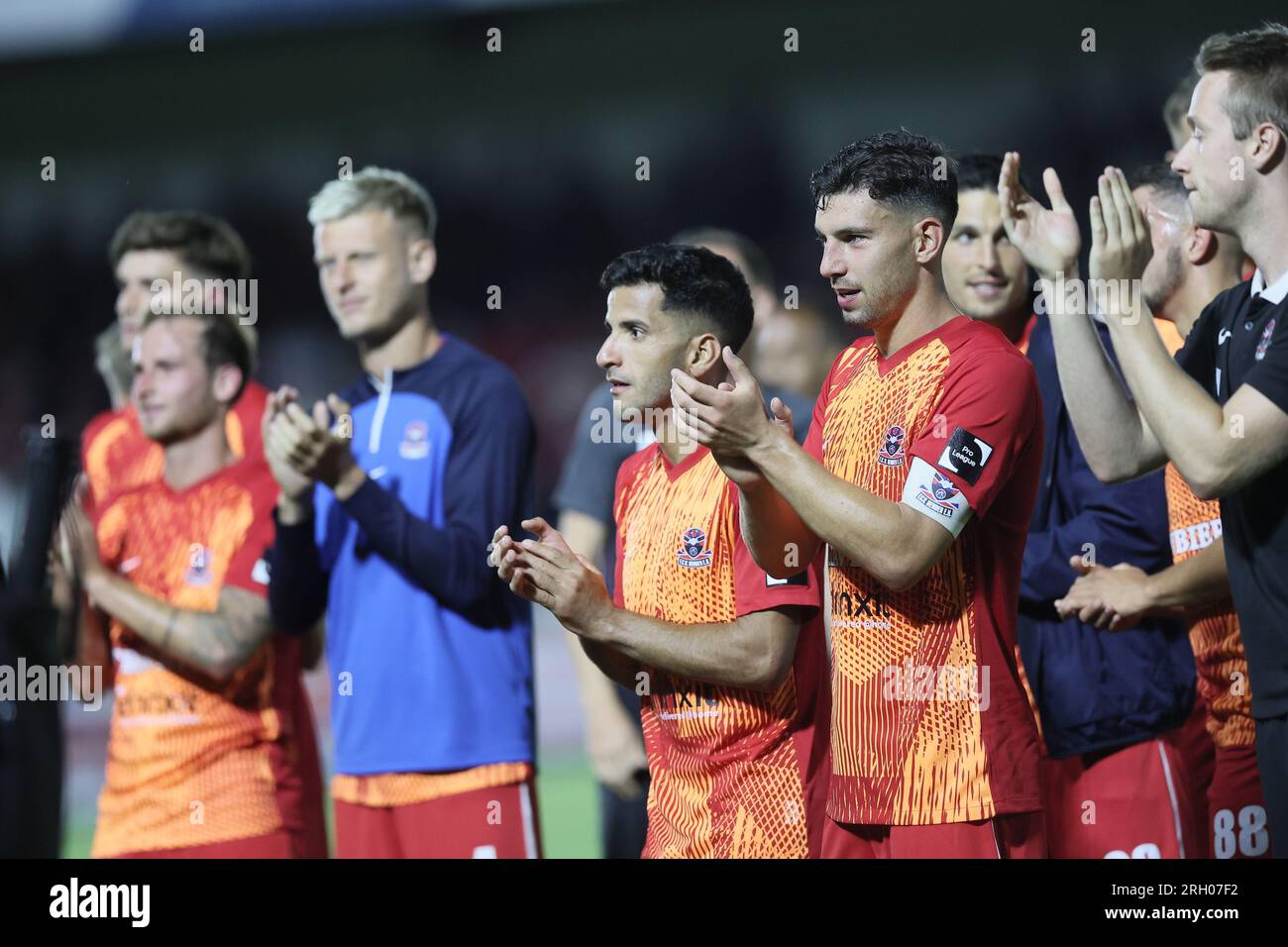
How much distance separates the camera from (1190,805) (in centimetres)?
338

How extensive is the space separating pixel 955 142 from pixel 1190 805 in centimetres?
408

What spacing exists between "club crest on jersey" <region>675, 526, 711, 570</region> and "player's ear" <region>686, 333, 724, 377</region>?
1.05 ft

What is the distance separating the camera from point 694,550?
2.91 metres

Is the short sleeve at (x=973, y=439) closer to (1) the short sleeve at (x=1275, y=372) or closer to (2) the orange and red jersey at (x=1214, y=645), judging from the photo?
(1) the short sleeve at (x=1275, y=372)

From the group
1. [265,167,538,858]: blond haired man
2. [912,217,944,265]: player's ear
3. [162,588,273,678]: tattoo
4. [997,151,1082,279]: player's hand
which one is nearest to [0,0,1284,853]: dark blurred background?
[265,167,538,858]: blond haired man

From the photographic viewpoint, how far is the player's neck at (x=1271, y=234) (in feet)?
8.86

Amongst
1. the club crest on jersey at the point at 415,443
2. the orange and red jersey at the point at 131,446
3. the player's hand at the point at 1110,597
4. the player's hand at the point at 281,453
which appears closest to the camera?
the player's hand at the point at 1110,597

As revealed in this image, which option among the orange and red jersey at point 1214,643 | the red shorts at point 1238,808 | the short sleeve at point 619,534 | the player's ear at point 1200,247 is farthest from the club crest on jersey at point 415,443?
the red shorts at point 1238,808

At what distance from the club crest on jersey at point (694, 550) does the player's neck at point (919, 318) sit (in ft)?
1.64

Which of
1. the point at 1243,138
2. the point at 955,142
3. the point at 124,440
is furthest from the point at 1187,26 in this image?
the point at 124,440

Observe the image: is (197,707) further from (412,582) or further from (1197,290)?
(1197,290)

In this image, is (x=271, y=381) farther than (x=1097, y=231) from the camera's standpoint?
Yes
